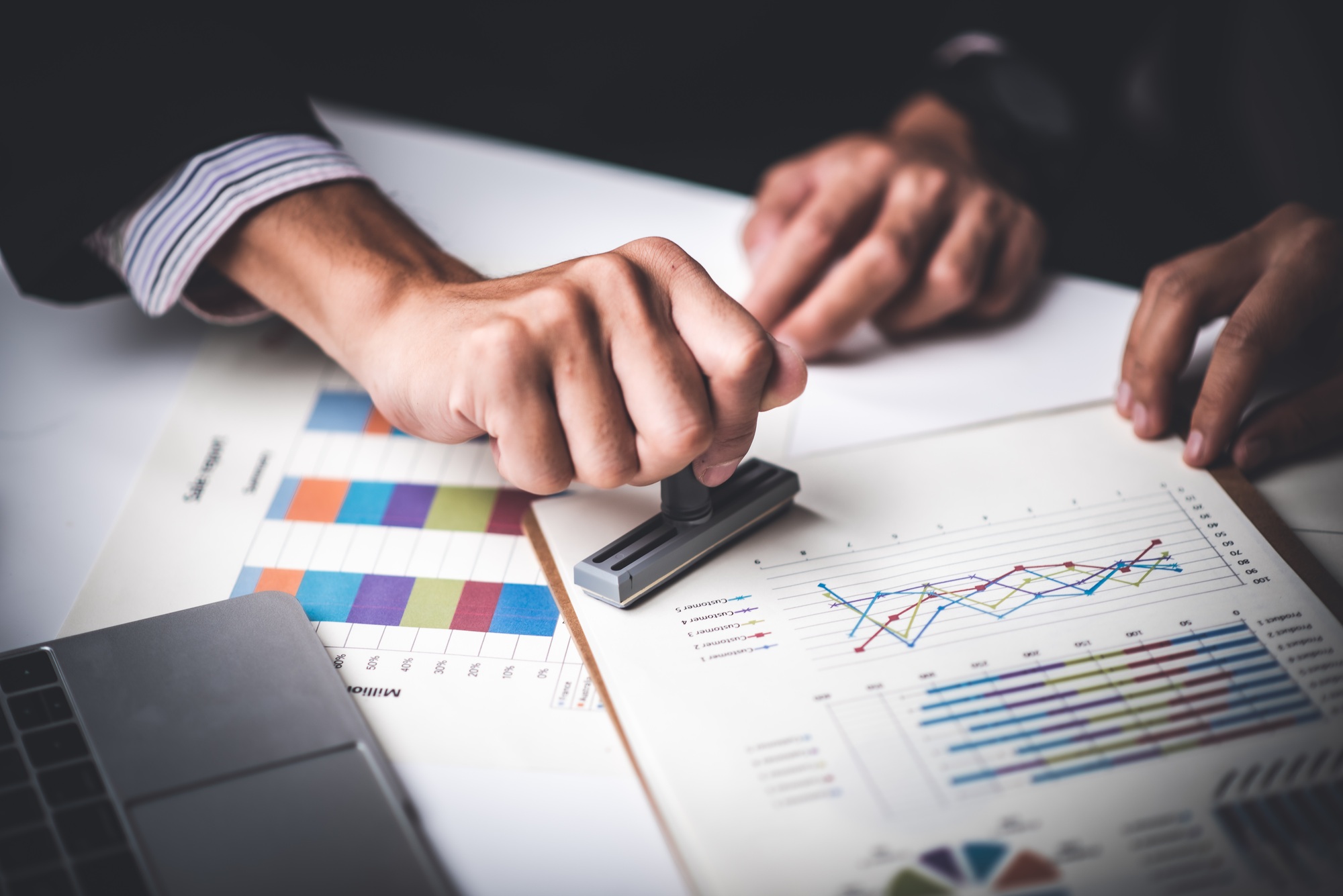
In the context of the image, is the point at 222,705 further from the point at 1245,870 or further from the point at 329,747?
the point at 1245,870

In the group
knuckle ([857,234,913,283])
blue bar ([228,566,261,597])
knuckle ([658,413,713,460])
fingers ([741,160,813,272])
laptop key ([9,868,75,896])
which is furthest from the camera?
fingers ([741,160,813,272])

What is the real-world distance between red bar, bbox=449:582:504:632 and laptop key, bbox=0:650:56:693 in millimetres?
277

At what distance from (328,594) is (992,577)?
53 centimetres

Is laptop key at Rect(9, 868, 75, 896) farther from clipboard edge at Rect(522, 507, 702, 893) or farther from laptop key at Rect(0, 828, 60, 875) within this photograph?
clipboard edge at Rect(522, 507, 702, 893)

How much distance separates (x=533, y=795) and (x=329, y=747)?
137 millimetres

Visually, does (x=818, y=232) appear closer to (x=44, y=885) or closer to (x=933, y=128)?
(x=933, y=128)

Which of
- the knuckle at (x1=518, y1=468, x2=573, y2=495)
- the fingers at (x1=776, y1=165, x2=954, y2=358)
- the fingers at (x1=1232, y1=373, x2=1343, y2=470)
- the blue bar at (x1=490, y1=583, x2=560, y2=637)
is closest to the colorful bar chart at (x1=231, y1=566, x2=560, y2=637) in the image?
the blue bar at (x1=490, y1=583, x2=560, y2=637)

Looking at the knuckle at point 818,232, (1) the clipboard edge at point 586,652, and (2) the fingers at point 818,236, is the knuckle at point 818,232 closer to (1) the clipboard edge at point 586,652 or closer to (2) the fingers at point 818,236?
(2) the fingers at point 818,236

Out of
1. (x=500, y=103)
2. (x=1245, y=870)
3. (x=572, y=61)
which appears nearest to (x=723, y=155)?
(x=572, y=61)

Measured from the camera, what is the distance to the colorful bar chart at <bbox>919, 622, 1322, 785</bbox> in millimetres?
543

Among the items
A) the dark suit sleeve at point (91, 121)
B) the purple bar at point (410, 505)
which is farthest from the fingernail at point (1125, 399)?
the dark suit sleeve at point (91, 121)

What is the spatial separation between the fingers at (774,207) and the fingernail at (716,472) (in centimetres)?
42

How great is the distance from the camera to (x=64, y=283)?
36.4 inches

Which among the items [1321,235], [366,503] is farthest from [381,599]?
[1321,235]
